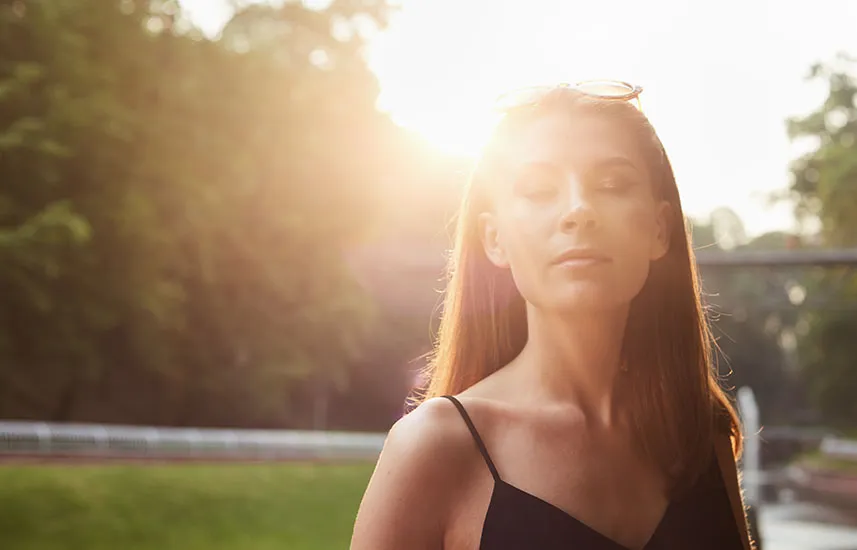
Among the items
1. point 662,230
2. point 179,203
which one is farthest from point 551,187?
point 179,203

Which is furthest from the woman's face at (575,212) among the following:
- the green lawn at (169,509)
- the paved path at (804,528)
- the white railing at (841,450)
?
the white railing at (841,450)

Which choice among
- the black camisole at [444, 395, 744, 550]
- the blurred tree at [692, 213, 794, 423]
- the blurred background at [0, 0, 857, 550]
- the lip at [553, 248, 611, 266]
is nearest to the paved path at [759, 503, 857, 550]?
the blurred background at [0, 0, 857, 550]

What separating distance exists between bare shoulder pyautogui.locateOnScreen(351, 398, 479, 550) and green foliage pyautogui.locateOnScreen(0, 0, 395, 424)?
12554 millimetres

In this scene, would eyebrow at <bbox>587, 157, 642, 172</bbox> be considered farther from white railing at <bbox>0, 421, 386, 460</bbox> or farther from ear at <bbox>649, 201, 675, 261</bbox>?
white railing at <bbox>0, 421, 386, 460</bbox>

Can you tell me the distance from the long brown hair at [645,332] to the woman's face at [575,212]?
0.20 feet

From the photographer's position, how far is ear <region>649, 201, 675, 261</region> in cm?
129

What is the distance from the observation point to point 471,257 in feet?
4.37

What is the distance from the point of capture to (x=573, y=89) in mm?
1276

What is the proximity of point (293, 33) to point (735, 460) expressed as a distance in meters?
25.6

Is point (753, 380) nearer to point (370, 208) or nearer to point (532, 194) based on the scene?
point (370, 208)

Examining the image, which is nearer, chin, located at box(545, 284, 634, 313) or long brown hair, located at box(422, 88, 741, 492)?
chin, located at box(545, 284, 634, 313)

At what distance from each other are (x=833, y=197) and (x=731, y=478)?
78.3ft

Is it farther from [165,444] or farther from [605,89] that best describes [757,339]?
[605,89]

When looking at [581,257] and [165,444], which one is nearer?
A: [581,257]
